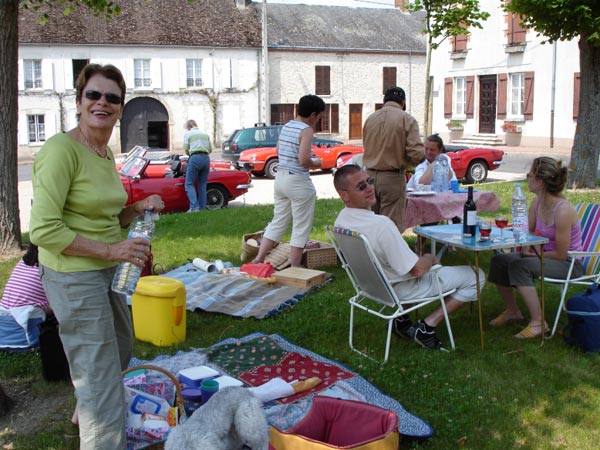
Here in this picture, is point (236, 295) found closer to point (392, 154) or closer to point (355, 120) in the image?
point (392, 154)

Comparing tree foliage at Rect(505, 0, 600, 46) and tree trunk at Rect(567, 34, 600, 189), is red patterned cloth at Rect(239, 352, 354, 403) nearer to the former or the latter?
tree foliage at Rect(505, 0, 600, 46)

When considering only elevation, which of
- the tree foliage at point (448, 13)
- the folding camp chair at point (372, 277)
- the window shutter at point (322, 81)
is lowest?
the folding camp chair at point (372, 277)

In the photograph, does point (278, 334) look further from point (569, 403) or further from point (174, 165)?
point (174, 165)

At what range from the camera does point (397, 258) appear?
185 inches

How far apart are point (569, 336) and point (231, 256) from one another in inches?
178

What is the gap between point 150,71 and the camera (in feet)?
120

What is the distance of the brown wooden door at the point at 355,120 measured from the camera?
41.3 m

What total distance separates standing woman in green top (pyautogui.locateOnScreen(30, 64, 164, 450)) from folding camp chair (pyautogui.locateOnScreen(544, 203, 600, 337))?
3493 mm

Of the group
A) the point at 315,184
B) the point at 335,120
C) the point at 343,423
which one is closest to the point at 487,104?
the point at 335,120

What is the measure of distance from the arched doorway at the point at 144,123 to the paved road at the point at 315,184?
10352mm

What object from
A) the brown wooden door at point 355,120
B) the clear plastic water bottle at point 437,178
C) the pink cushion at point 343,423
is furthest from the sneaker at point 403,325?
the brown wooden door at point 355,120

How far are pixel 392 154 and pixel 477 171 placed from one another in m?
11.5

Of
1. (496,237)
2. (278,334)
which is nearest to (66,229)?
(278,334)

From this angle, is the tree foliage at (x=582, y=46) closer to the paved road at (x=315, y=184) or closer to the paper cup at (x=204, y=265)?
the paved road at (x=315, y=184)
